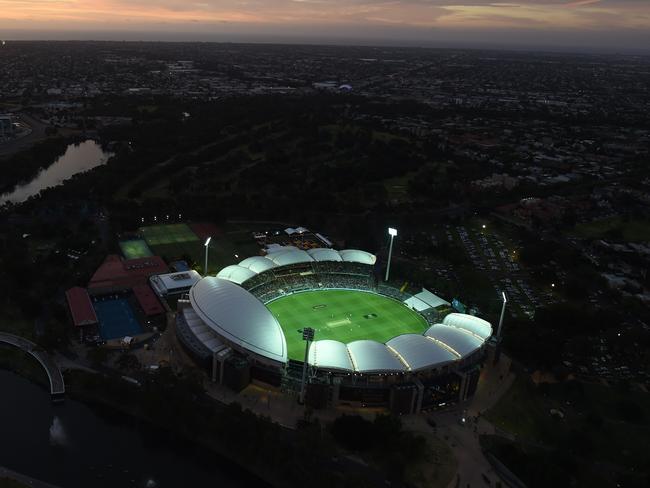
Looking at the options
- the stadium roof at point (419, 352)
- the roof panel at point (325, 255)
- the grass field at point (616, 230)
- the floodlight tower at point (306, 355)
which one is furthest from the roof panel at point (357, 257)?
the grass field at point (616, 230)

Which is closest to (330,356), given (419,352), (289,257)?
(419,352)

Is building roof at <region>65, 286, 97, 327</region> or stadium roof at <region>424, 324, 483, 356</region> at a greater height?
stadium roof at <region>424, 324, 483, 356</region>

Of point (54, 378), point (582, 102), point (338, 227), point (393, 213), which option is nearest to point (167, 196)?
point (338, 227)

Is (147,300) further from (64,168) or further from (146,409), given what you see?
(64,168)

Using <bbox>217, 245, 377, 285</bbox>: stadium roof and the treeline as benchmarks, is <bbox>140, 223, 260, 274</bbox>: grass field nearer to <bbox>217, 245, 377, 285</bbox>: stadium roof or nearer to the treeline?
<bbox>217, 245, 377, 285</bbox>: stadium roof

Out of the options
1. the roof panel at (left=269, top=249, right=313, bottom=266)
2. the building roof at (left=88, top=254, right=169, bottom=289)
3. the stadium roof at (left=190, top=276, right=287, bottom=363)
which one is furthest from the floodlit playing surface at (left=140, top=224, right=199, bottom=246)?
the stadium roof at (left=190, top=276, right=287, bottom=363)

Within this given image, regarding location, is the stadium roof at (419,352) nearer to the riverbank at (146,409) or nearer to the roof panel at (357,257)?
the riverbank at (146,409)

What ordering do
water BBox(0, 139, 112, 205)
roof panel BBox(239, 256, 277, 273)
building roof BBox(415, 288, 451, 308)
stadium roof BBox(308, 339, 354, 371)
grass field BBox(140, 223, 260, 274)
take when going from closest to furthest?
stadium roof BBox(308, 339, 354, 371), building roof BBox(415, 288, 451, 308), roof panel BBox(239, 256, 277, 273), grass field BBox(140, 223, 260, 274), water BBox(0, 139, 112, 205)

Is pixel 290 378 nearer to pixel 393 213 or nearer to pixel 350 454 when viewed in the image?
pixel 350 454
